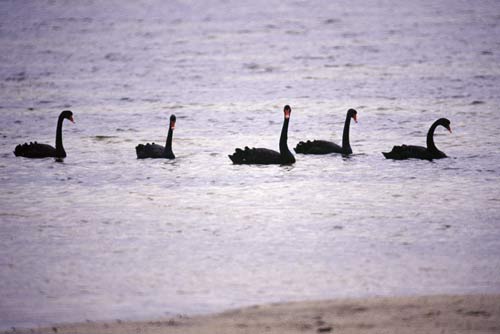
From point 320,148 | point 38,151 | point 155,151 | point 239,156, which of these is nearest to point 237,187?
point 239,156

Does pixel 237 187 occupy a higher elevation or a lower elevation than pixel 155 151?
lower

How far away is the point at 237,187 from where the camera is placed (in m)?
12.1

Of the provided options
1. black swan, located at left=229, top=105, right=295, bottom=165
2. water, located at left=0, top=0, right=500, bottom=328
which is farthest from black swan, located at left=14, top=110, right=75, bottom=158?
black swan, located at left=229, top=105, right=295, bottom=165

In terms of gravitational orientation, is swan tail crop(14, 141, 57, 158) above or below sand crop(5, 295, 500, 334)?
above

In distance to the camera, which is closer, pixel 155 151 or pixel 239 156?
pixel 239 156

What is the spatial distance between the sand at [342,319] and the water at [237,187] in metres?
0.20

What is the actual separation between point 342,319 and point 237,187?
17.0 ft

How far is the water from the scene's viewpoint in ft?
26.0

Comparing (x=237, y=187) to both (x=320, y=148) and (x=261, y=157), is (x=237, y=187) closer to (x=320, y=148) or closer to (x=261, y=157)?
(x=261, y=157)

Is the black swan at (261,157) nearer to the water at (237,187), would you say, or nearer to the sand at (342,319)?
the water at (237,187)

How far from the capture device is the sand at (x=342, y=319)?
22.4 feet

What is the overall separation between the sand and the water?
0.20 m

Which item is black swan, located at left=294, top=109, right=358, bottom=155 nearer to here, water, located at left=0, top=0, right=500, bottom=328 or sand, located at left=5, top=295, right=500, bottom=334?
water, located at left=0, top=0, right=500, bottom=328

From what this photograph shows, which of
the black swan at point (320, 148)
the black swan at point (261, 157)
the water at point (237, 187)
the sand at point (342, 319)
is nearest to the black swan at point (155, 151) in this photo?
the water at point (237, 187)
